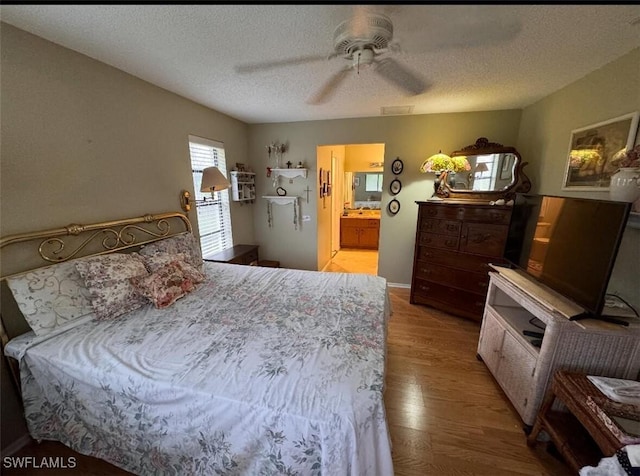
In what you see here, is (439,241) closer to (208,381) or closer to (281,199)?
(281,199)

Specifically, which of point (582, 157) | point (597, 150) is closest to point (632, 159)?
point (597, 150)

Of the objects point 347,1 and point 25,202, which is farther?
point 25,202

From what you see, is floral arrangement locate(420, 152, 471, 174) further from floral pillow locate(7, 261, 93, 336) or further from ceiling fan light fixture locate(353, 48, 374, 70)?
floral pillow locate(7, 261, 93, 336)

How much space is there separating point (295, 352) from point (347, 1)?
5.63ft

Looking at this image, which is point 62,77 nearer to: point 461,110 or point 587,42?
point 587,42

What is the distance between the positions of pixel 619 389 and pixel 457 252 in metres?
1.67

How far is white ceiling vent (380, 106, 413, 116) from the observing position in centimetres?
287

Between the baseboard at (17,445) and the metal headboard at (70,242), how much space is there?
1.43ft

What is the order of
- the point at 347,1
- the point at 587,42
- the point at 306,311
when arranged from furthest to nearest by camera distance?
1. the point at 306,311
2. the point at 587,42
3. the point at 347,1

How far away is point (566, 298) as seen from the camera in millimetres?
1500

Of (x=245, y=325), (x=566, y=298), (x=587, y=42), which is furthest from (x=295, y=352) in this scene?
(x=587, y=42)

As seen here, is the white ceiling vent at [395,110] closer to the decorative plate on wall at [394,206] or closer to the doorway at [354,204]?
the decorative plate on wall at [394,206]

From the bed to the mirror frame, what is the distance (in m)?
2.02

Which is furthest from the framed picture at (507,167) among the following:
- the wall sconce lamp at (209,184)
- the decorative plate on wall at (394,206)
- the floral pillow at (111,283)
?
the floral pillow at (111,283)
